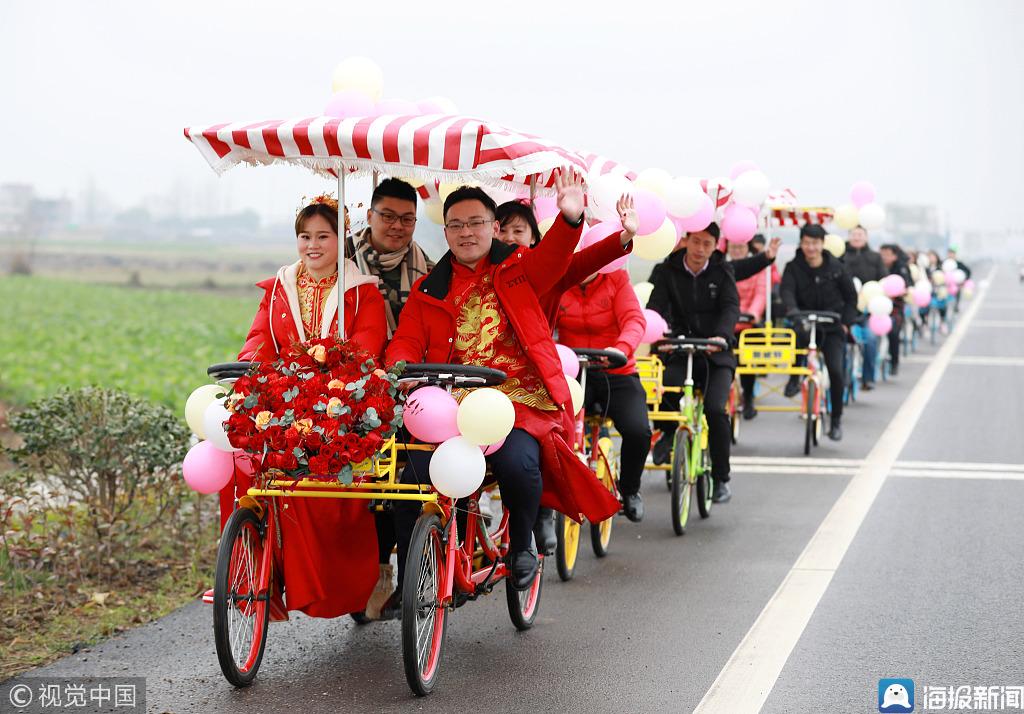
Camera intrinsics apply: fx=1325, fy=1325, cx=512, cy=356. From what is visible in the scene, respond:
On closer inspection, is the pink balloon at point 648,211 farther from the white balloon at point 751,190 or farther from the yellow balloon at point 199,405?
the yellow balloon at point 199,405

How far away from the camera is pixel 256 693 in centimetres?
562

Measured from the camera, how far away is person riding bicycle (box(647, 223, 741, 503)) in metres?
9.80

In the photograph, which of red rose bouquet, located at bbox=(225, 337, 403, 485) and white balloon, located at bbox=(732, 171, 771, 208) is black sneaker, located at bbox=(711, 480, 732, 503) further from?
red rose bouquet, located at bbox=(225, 337, 403, 485)

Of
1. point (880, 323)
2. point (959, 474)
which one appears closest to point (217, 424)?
point (959, 474)

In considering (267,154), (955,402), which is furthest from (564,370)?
(955,402)

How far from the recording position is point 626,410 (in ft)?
27.0

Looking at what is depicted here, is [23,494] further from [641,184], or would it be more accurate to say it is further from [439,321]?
[641,184]

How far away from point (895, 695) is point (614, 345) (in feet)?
10.4

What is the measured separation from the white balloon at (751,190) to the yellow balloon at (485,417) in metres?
5.75

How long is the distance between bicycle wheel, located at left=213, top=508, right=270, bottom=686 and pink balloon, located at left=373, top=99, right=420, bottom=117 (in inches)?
90.0

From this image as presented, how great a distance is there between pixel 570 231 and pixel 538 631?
2.09 m

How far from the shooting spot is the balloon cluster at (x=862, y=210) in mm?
17734

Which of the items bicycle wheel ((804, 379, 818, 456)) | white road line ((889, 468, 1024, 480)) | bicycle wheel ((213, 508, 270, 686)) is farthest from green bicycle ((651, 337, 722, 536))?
bicycle wheel ((213, 508, 270, 686))

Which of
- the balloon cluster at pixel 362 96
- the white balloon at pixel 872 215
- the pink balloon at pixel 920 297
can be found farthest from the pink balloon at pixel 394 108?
the pink balloon at pixel 920 297
